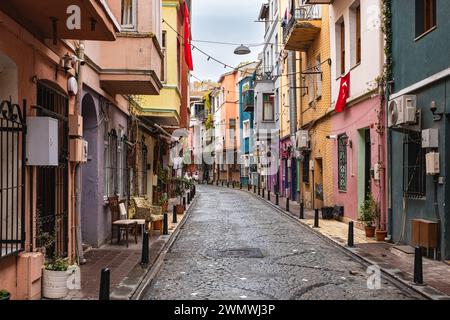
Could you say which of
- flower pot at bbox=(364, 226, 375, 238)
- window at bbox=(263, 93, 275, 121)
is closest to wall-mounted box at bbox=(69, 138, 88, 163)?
flower pot at bbox=(364, 226, 375, 238)

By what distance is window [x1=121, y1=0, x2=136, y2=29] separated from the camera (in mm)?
13320

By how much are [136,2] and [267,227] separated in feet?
27.7

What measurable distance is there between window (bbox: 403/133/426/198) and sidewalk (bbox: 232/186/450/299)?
1.35m

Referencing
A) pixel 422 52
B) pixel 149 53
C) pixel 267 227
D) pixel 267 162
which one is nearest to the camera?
pixel 422 52

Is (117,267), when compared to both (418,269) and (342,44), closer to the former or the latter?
(418,269)

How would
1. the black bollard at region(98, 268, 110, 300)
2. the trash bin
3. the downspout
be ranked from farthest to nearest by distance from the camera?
the downspout → the trash bin → the black bollard at region(98, 268, 110, 300)

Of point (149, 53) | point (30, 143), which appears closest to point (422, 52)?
point (149, 53)

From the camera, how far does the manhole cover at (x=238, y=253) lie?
39.5 ft

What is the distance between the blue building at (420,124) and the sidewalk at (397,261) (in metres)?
0.43

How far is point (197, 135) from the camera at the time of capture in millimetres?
86562

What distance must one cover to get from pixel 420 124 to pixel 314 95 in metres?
12.7

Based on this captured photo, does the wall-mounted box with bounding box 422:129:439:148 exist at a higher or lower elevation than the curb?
higher

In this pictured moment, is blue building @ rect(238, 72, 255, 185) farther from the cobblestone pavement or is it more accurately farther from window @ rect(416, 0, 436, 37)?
window @ rect(416, 0, 436, 37)

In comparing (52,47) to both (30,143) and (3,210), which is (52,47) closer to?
(30,143)
